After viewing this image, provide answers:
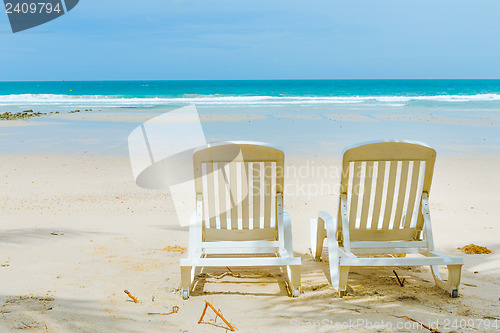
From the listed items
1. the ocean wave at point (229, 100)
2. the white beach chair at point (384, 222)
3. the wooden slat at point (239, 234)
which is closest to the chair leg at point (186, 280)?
the wooden slat at point (239, 234)

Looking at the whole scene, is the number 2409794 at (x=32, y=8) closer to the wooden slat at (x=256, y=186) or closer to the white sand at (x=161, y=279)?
the white sand at (x=161, y=279)

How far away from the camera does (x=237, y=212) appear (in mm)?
3975

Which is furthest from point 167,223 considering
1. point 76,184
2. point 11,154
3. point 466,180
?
point 11,154

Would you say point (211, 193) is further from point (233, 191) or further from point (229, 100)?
point (229, 100)

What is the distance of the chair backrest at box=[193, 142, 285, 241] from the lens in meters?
3.74

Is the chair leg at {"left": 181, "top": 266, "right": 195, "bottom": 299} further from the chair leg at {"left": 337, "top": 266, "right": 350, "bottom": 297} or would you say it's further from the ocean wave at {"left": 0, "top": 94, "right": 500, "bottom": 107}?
the ocean wave at {"left": 0, "top": 94, "right": 500, "bottom": 107}

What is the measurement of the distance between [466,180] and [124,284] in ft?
21.7

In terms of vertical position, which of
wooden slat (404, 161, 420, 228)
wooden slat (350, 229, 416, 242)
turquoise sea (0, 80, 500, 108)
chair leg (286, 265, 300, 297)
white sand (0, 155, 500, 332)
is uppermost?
wooden slat (404, 161, 420, 228)

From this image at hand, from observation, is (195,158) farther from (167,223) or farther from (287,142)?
(287,142)

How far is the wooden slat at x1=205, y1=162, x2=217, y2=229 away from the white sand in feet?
1.69

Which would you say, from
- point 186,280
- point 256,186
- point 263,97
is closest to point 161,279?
point 186,280

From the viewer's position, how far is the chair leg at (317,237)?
424cm

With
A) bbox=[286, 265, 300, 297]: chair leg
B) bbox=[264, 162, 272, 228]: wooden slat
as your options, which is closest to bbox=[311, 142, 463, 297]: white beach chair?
bbox=[286, 265, 300, 297]: chair leg

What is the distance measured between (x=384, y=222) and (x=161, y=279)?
1.93 metres
